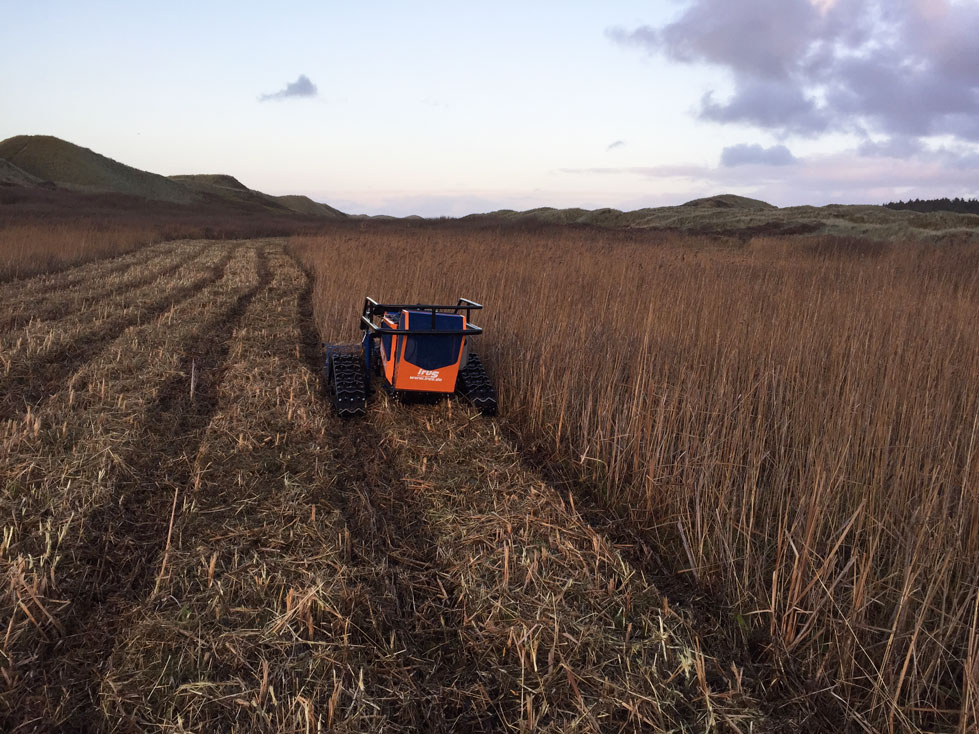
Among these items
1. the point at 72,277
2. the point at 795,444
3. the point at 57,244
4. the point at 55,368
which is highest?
the point at 57,244

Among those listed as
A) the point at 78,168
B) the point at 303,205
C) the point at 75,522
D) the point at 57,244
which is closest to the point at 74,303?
the point at 75,522

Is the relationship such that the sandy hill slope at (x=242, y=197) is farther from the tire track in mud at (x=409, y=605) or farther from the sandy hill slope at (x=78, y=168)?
the tire track in mud at (x=409, y=605)

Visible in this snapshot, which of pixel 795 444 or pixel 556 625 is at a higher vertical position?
pixel 795 444

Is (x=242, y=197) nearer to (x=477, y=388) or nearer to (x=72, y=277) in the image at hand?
(x=72, y=277)

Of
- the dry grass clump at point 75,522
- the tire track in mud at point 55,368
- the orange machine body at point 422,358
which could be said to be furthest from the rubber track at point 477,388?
the tire track in mud at point 55,368

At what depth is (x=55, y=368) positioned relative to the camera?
5918mm

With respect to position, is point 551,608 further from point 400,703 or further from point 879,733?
point 879,733

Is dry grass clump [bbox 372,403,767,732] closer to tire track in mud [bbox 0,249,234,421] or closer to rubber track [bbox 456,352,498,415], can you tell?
rubber track [bbox 456,352,498,415]

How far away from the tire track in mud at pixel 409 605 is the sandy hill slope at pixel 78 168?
8266 cm

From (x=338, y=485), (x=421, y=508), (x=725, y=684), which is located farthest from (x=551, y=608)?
(x=338, y=485)

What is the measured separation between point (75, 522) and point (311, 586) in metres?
1.38

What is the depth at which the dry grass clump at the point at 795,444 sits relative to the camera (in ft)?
7.62

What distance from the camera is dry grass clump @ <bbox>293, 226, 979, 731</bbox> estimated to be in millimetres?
2322

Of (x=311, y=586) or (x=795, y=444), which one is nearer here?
(x=311, y=586)
